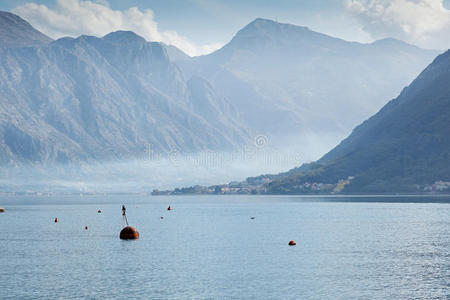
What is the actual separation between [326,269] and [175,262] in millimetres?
29660

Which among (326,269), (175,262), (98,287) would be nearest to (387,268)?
(326,269)

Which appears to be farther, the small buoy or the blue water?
the small buoy

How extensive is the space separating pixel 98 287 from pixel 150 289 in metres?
8.01

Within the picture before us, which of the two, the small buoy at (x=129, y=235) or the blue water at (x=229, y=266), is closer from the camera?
the blue water at (x=229, y=266)

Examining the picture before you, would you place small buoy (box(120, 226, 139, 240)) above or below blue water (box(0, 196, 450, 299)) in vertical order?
above

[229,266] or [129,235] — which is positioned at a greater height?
[129,235]

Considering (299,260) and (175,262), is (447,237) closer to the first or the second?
(299,260)

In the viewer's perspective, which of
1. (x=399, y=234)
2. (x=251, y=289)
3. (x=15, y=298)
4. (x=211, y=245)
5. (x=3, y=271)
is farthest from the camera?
(x=399, y=234)

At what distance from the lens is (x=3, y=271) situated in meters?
106

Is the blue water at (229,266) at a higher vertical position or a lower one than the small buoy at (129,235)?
lower

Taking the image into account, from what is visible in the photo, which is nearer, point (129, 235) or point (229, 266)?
point (229, 266)

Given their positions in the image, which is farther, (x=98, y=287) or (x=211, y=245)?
(x=211, y=245)

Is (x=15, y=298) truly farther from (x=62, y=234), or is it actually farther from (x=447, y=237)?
(x=447, y=237)

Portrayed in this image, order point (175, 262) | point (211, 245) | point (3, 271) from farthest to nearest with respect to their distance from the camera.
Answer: point (211, 245), point (175, 262), point (3, 271)
